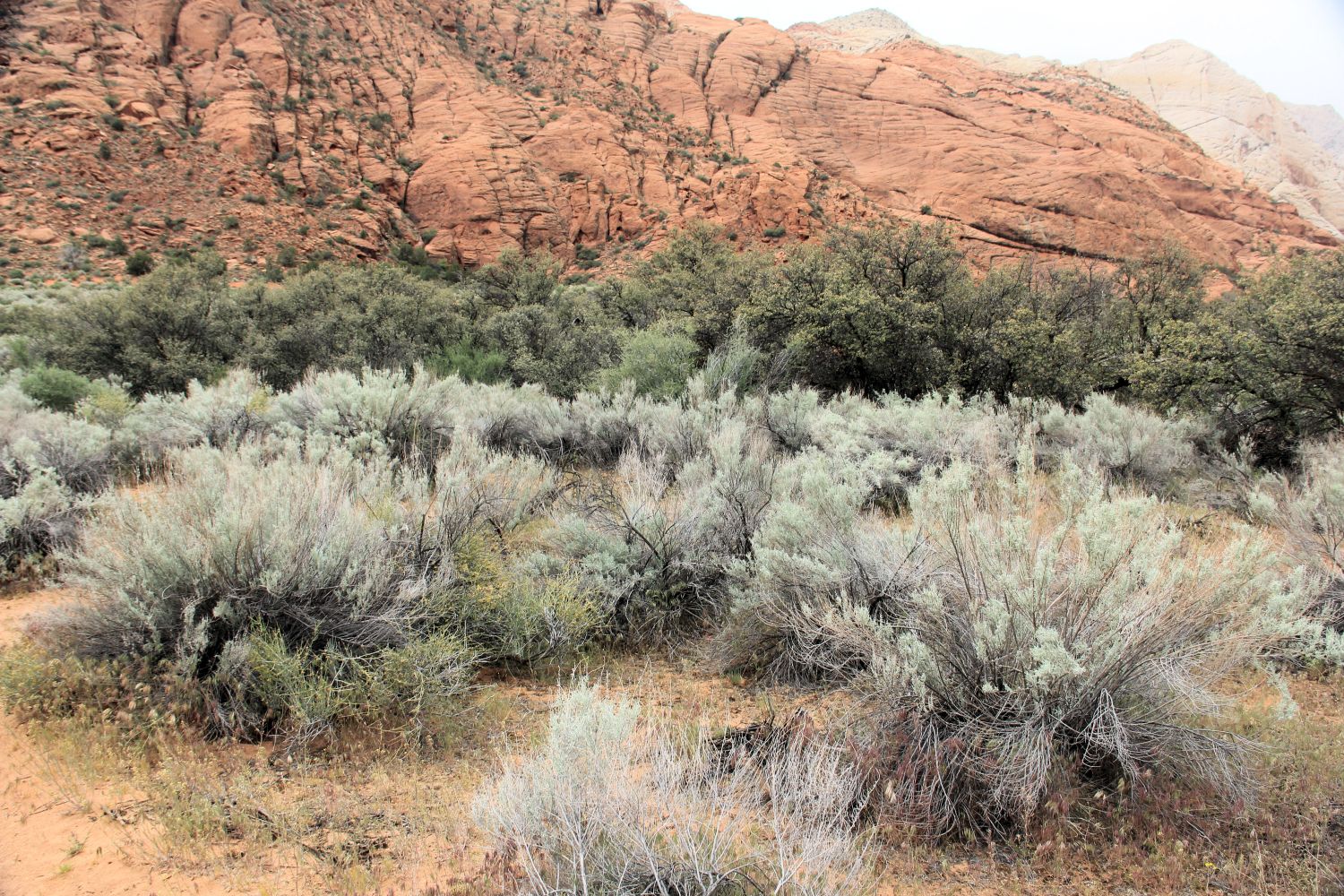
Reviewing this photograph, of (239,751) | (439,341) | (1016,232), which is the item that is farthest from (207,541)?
(1016,232)

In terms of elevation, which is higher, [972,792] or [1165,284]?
[1165,284]

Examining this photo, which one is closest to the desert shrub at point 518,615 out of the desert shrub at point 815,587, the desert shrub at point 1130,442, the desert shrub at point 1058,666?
the desert shrub at point 815,587

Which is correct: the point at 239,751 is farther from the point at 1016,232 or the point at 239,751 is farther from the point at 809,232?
the point at 1016,232

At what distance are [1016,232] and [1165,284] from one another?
25.8 m

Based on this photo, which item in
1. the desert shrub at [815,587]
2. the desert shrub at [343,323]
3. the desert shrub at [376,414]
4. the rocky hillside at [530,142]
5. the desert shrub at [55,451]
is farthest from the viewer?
the rocky hillside at [530,142]

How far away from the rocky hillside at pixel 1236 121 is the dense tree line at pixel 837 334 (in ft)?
246

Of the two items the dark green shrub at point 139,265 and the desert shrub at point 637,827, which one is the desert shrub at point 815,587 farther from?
the dark green shrub at point 139,265

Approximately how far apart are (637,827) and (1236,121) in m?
122

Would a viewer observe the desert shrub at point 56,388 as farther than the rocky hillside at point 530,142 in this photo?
No

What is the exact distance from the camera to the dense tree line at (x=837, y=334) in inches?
316

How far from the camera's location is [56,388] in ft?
30.3

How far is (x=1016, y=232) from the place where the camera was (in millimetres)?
39750

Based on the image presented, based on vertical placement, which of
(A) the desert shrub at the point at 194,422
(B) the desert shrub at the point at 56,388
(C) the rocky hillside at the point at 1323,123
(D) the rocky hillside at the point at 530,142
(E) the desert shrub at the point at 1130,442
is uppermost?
(C) the rocky hillside at the point at 1323,123

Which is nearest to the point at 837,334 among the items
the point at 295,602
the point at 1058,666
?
the point at 1058,666
